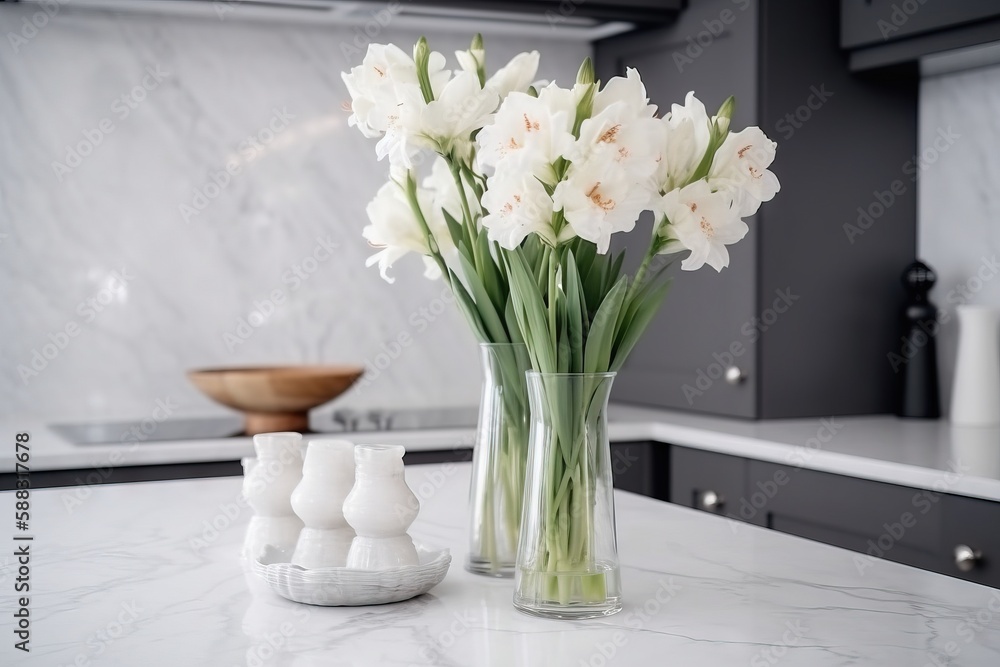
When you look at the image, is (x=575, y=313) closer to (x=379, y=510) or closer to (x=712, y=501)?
(x=379, y=510)


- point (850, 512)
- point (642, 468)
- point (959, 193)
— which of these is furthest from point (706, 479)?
point (959, 193)

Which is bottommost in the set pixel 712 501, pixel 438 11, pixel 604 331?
pixel 712 501

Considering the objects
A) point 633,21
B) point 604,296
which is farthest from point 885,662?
point 633,21

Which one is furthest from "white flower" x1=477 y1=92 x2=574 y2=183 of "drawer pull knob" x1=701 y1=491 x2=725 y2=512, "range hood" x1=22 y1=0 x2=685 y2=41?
"range hood" x1=22 y1=0 x2=685 y2=41

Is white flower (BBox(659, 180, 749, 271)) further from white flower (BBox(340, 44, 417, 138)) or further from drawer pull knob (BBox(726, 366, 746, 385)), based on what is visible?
drawer pull knob (BBox(726, 366, 746, 385))

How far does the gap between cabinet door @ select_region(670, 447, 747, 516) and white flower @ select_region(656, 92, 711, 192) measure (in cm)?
138

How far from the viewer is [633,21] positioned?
2609 millimetres

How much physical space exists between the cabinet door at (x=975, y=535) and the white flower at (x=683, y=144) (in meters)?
1.06

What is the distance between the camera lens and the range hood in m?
2.40

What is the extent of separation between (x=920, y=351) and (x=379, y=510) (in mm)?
1853

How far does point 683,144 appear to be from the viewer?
881 millimetres

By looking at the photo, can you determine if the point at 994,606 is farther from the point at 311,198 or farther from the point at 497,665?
the point at 311,198

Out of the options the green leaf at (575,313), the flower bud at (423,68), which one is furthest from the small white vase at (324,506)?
the flower bud at (423,68)

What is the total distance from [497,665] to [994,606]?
19.5 inches
